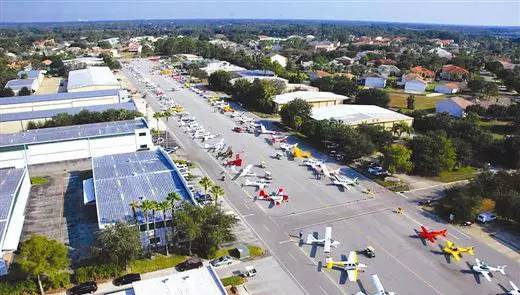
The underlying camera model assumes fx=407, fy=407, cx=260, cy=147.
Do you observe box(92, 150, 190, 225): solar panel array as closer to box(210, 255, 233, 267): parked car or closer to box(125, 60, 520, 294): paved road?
box(210, 255, 233, 267): parked car

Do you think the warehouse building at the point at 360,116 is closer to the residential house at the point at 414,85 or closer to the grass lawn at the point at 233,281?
the grass lawn at the point at 233,281

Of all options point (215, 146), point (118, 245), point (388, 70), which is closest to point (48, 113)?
point (215, 146)

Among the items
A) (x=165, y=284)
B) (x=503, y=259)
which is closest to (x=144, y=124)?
(x=165, y=284)

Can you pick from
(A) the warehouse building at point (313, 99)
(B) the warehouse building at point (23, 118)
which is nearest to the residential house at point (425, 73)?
(A) the warehouse building at point (313, 99)

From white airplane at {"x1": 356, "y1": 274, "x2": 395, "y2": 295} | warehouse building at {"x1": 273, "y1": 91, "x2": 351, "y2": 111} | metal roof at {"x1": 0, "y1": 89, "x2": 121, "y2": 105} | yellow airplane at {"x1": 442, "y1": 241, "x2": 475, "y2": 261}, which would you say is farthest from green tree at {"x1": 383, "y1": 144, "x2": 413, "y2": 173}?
metal roof at {"x1": 0, "y1": 89, "x2": 121, "y2": 105}

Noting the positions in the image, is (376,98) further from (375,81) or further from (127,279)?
(127,279)

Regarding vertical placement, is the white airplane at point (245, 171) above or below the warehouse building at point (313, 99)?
below
